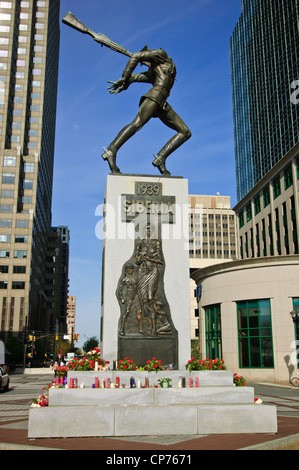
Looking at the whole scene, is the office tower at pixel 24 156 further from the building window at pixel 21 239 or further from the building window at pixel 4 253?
the building window at pixel 21 239

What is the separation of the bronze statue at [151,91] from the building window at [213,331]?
85.3ft

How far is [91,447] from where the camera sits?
25.3ft

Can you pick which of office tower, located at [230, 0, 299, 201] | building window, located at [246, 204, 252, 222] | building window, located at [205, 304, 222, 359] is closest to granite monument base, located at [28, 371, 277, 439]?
building window, located at [205, 304, 222, 359]

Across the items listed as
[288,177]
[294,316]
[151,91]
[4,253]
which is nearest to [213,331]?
[294,316]

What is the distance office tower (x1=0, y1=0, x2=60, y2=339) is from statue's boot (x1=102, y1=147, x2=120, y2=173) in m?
81.2

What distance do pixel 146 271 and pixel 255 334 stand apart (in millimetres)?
24696

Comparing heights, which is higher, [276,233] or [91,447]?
[276,233]

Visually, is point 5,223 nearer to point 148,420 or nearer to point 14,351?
point 14,351

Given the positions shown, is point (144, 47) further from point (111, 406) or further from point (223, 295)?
point (223, 295)

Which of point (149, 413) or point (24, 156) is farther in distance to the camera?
point (24, 156)

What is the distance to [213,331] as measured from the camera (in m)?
38.2
